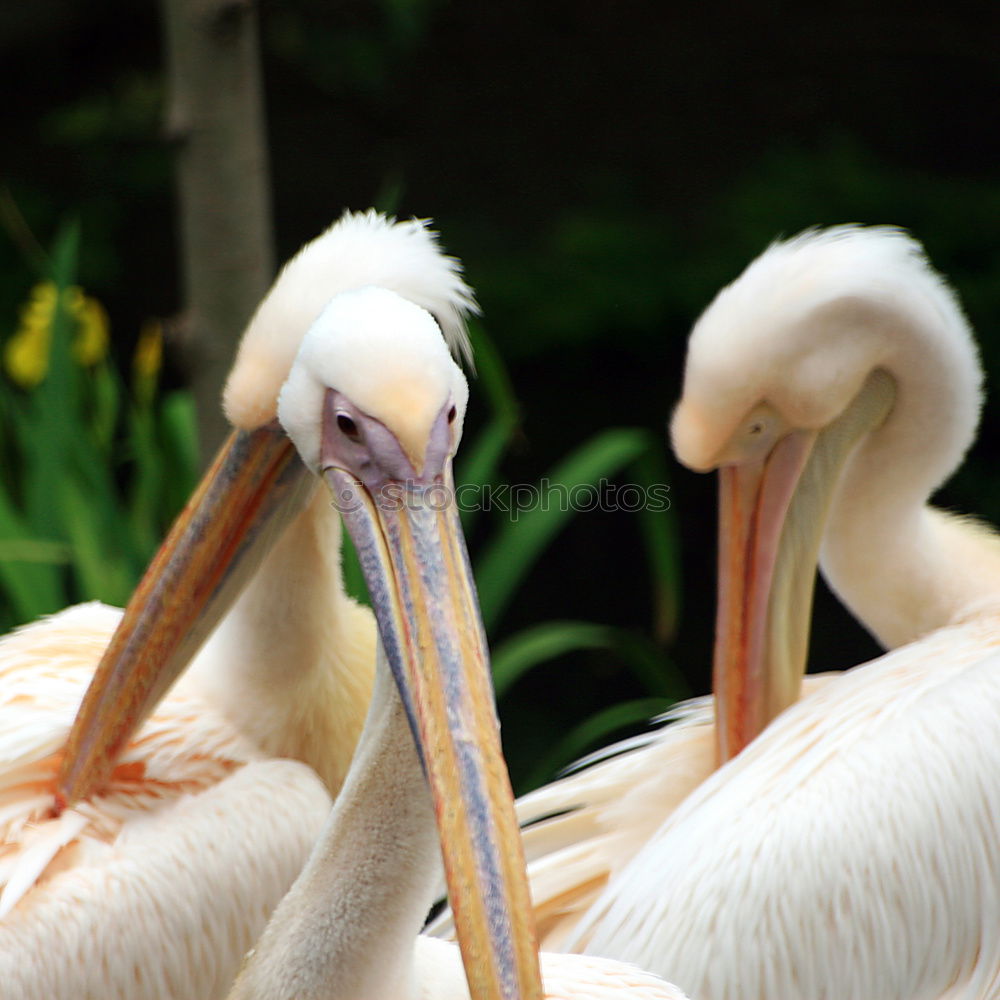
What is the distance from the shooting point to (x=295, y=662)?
1.84 meters

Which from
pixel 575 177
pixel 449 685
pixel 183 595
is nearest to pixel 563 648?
pixel 183 595

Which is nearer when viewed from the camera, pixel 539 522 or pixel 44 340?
pixel 539 522

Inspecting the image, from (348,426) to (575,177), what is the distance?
14.7ft

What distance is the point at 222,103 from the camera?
2.48 metres

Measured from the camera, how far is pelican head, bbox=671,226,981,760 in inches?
77.1

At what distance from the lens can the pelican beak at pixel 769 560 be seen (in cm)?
205

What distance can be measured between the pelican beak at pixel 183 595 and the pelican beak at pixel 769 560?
0.66 metres

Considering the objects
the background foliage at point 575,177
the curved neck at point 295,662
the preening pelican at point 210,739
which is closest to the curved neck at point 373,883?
the preening pelican at point 210,739

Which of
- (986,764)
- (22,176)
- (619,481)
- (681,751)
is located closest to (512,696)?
(619,481)

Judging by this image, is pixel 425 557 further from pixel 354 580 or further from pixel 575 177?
pixel 575 177

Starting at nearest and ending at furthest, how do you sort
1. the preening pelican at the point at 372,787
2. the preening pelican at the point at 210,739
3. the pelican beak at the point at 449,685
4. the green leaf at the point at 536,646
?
the pelican beak at the point at 449,685, the preening pelican at the point at 372,787, the preening pelican at the point at 210,739, the green leaf at the point at 536,646

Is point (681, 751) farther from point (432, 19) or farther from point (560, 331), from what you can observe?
point (432, 19)

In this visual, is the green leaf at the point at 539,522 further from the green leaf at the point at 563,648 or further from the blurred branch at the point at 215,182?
the blurred branch at the point at 215,182

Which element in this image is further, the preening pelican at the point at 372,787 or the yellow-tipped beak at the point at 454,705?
the preening pelican at the point at 372,787
